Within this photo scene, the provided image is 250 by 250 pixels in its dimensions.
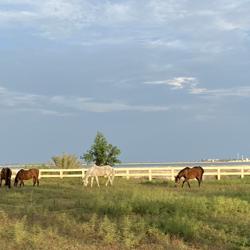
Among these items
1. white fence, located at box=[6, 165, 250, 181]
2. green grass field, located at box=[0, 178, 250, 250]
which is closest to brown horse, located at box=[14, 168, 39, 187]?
white fence, located at box=[6, 165, 250, 181]

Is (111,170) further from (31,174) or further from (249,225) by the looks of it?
(249,225)

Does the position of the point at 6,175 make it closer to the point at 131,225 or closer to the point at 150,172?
the point at 150,172

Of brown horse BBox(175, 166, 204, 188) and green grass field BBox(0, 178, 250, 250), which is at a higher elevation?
brown horse BBox(175, 166, 204, 188)

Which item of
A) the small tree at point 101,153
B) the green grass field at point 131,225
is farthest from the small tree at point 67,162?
the green grass field at point 131,225

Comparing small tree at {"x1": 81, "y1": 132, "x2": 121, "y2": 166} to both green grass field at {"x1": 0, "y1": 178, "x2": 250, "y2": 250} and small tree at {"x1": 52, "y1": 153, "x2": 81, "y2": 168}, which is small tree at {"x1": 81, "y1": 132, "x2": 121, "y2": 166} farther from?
green grass field at {"x1": 0, "y1": 178, "x2": 250, "y2": 250}

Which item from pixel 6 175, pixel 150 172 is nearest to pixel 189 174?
pixel 150 172

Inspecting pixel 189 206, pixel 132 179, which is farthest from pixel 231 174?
pixel 189 206

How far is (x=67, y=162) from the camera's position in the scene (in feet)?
149

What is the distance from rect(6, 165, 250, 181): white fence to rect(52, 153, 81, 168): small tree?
667 cm

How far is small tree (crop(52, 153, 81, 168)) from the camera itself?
1780 inches

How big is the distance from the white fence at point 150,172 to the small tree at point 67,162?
6675 millimetres

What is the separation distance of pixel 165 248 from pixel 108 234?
143 centimetres

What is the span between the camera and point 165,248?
11430mm

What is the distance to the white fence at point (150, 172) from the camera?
36.9 metres
